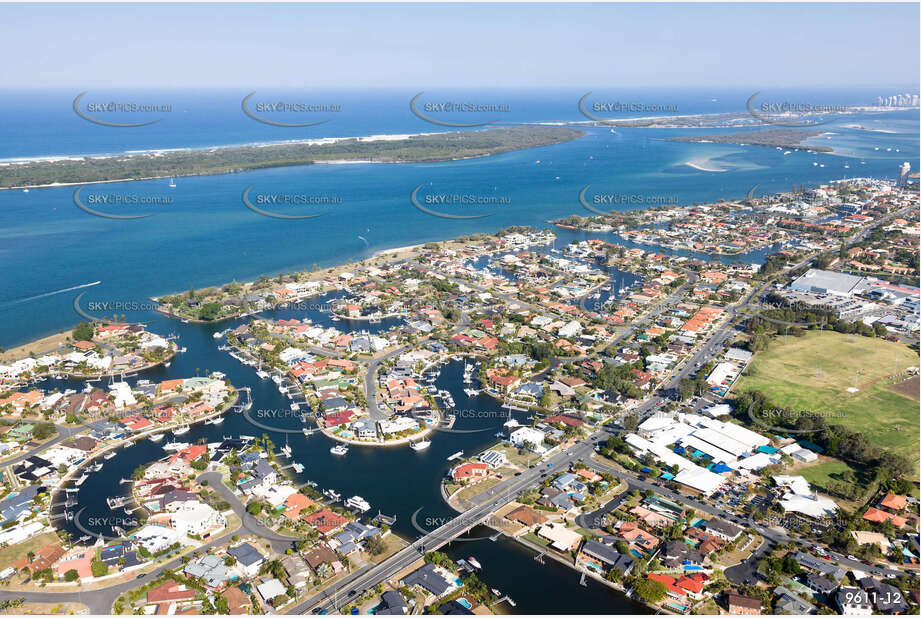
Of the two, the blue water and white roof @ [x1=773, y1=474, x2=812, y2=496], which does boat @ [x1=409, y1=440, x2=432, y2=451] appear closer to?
white roof @ [x1=773, y1=474, x2=812, y2=496]

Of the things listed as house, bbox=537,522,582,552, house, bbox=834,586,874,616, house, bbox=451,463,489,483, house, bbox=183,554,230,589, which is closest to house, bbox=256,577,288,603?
house, bbox=183,554,230,589

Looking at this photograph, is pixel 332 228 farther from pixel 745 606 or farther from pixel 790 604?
pixel 790 604

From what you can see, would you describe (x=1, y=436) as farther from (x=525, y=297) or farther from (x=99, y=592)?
(x=525, y=297)

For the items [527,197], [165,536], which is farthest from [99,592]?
[527,197]

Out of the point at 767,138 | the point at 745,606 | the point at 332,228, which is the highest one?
the point at 767,138

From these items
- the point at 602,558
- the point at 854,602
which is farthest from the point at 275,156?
the point at 854,602

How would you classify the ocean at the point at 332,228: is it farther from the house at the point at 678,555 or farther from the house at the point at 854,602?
the house at the point at 854,602

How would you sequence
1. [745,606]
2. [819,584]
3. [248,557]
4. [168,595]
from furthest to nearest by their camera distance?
[248,557] < [819,584] < [168,595] < [745,606]
